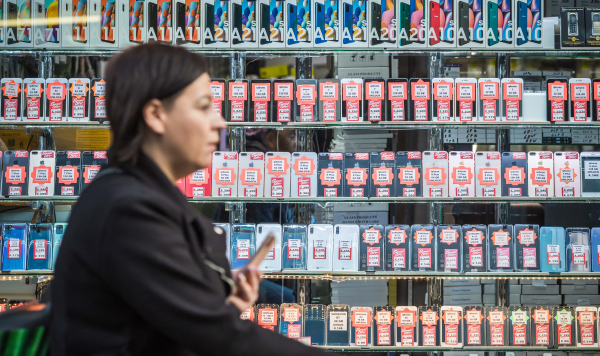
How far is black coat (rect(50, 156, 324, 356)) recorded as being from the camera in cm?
77

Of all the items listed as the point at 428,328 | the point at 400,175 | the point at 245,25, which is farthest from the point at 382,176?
the point at 245,25

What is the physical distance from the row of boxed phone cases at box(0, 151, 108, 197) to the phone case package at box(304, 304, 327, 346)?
1.35m

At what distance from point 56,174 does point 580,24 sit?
9.44 feet

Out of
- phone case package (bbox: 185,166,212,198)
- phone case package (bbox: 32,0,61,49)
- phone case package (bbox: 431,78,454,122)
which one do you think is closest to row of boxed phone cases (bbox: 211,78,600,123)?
→ phone case package (bbox: 431,78,454,122)

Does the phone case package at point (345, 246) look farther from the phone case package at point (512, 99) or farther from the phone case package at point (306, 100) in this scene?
the phone case package at point (512, 99)

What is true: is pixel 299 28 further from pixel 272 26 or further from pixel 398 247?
pixel 398 247

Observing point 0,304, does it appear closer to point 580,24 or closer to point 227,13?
point 227,13

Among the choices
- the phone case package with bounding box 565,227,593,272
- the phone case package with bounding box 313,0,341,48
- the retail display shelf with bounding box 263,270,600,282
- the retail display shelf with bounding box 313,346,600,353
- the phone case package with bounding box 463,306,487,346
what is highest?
the phone case package with bounding box 313,0,341,48

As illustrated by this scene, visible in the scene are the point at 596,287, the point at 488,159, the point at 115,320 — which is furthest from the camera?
the point at 596,287

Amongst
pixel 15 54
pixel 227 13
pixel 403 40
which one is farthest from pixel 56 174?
pixel 403 40

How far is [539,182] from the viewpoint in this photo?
2.82m

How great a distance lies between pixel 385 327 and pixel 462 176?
0.89 meters

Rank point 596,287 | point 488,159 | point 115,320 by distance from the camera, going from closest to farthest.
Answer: point 115,320 < point 488,159 < point 596,287

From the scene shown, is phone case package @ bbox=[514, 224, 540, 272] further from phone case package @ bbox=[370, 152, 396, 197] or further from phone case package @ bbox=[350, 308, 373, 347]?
phone case package @ bbox=[350, 308, 373, 347]
